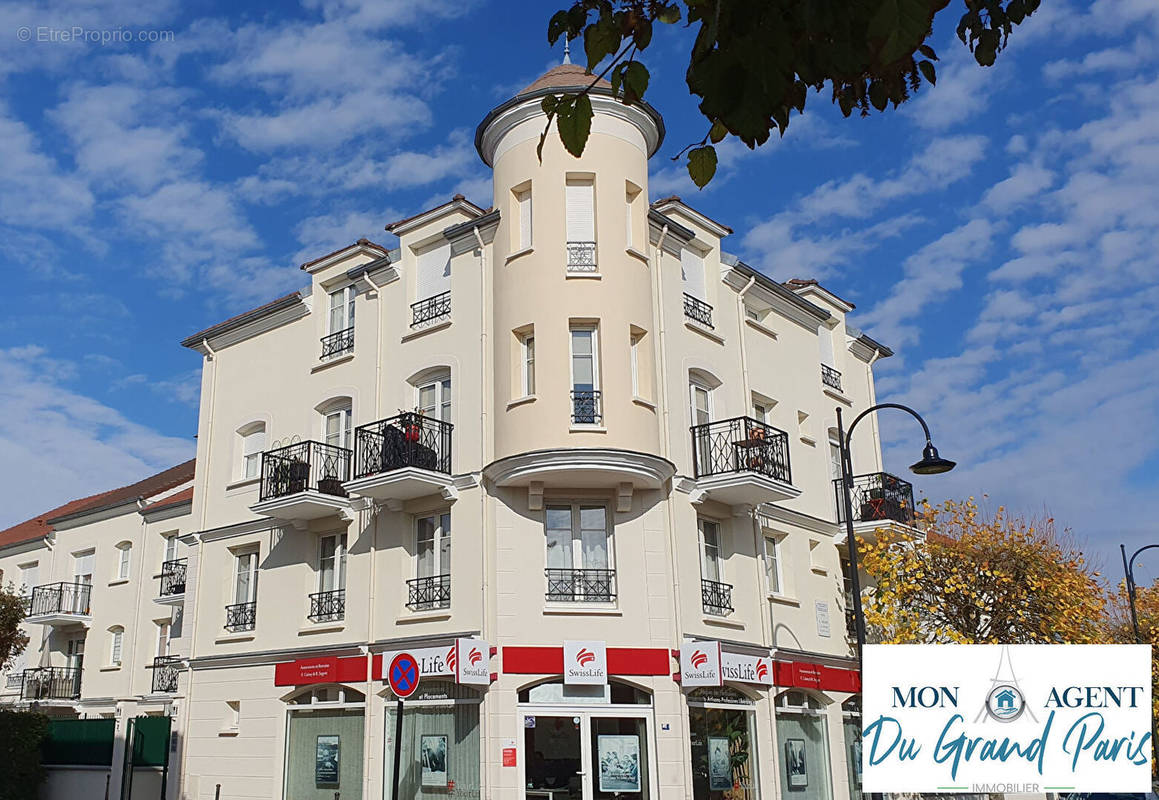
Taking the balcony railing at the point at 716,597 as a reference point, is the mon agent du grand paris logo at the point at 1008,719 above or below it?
below

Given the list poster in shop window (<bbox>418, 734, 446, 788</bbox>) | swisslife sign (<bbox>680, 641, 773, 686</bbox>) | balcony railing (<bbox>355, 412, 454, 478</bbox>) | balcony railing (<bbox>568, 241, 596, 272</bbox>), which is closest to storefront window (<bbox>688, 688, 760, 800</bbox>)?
swisslife sign (<bbox>680, 641, 773, 686</bbox>)

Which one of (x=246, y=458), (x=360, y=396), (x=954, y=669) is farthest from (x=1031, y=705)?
(x=246, y=458)

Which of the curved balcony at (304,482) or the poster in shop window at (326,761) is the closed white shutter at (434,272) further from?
the poster in shop window at (326,761)

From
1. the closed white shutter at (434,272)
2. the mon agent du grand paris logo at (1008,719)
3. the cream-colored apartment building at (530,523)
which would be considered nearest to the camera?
the mon agent du grand paris logo at (1008,719)

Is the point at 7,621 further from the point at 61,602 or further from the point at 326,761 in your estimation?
the point at 326,761

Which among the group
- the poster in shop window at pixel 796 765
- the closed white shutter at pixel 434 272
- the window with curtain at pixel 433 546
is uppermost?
the closed white shutter at pixel 434 272

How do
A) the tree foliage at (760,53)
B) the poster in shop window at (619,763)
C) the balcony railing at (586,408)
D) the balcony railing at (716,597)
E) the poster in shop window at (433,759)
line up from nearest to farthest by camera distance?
the tree foliage at (760,53) → the poster in shop window at (619,763) → the poster in shop window at (433,759) → the balcony railing at (586,408) → the balcony railing at (716,597)

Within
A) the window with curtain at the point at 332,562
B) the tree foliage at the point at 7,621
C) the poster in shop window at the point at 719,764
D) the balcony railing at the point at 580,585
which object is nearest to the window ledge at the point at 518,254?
the balcony railing at the point at 580,585

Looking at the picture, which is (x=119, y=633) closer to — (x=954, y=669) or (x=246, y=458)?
(x=246, y=458)

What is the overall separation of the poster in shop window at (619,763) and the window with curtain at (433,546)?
14.1 feet

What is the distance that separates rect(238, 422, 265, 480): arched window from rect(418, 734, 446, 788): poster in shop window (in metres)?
8.56

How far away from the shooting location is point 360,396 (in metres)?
23.0

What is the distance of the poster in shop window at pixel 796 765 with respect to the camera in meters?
21.5

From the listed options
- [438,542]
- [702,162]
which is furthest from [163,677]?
[702,162]
